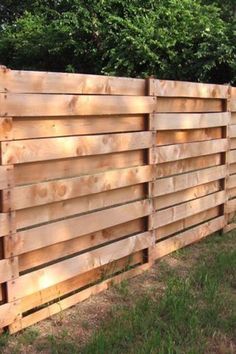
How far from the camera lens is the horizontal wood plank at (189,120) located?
5125 mm

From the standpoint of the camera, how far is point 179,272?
5.14 metres

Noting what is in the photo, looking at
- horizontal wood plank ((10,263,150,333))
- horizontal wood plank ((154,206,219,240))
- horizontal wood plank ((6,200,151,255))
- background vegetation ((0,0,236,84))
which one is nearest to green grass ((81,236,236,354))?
horizontal wood plank ((10,263,150,333))

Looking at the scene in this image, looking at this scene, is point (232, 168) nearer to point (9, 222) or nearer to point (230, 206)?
point (230, 206)

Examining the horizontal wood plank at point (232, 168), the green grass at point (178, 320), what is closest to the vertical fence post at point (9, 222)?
the green grass at point (178, 320)

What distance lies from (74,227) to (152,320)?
34.0 inches

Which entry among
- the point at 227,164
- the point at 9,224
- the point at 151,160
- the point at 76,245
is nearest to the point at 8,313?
the point at 9,224

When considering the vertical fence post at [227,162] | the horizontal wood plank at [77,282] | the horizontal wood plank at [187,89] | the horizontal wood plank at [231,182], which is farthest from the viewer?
the horizontal wood plank at [231,182]

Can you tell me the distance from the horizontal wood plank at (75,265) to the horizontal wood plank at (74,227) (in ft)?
0.57

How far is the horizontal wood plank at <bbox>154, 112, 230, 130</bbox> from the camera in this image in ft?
16.8

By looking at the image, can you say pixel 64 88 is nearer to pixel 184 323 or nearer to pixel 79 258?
pixel 79 258

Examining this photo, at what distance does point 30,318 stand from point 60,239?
1.89 ft

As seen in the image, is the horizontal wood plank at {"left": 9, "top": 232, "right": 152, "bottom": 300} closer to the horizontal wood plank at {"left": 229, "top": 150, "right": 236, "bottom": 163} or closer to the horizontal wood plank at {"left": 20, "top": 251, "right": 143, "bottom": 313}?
the horizontal wood plank at {"left": 20, "top": 251, "right": 143, "bottom": 313}

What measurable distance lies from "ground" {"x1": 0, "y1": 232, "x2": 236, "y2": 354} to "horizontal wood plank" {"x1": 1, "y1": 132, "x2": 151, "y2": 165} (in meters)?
1.14

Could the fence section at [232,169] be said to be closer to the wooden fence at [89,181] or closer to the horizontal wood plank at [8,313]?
the wooden fence at [89,181]
